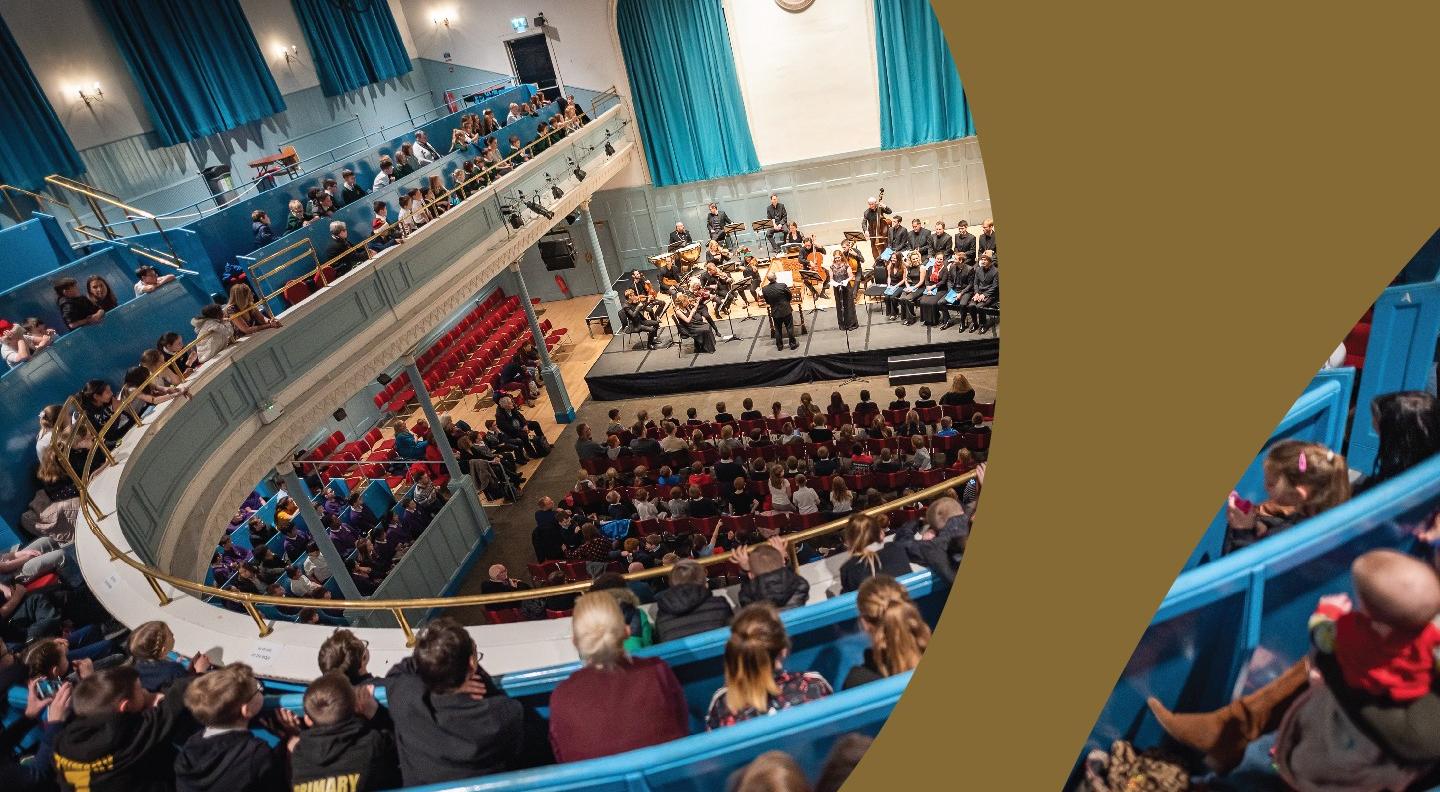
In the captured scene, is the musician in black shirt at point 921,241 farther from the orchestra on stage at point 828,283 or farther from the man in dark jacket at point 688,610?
the man in dark jacket at point 688,610

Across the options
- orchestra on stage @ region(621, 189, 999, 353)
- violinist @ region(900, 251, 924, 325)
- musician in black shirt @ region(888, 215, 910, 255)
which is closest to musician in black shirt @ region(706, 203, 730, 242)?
orchestra on stage @ region(621, 189, 999, 353)

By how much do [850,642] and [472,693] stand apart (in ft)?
4.64

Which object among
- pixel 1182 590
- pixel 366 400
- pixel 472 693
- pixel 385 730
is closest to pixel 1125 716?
pixel 1182 590

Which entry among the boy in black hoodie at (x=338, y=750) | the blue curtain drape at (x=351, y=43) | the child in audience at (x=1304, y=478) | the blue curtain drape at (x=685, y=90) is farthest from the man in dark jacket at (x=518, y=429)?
the child in audience at (x=1304, y=478)

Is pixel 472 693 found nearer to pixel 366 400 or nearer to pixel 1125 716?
pixel 1125 716

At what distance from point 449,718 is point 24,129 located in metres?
13.2

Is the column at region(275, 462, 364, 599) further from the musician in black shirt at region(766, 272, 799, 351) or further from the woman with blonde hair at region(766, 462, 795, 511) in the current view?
the musician in black shirt at region(766, 272, 799, 351)

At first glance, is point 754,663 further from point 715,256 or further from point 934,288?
point 715,256

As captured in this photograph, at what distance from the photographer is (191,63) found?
1403 cm

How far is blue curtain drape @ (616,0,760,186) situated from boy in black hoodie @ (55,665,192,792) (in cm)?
1715

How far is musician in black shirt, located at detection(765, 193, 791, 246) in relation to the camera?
16812 mm

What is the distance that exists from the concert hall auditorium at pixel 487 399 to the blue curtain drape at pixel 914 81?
78 mm

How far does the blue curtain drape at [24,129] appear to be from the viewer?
1109cm

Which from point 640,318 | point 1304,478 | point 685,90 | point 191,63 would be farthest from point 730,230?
point 1304,478
